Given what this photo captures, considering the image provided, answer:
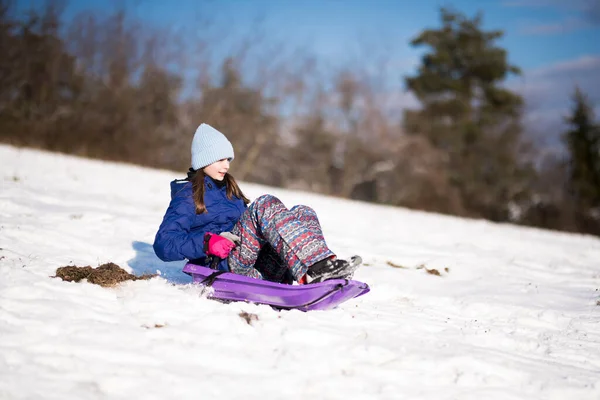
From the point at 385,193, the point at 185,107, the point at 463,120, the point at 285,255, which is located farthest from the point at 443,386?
the point at 463,120

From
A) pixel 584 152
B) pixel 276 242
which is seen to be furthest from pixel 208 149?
pixel 584 152

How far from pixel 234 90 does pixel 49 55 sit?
7.62 m

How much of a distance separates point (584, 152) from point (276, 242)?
21.7m

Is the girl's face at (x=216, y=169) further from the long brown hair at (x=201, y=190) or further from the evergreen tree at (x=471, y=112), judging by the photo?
the evergreen tree at (x=471, y=112)

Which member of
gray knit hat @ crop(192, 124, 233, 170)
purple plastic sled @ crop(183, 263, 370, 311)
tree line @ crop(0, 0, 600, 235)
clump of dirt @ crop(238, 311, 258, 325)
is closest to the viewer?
clump of dirt @ crop(238, 311, 258, 325)

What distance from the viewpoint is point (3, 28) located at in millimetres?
18734

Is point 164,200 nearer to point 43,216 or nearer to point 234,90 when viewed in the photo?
point 43,216

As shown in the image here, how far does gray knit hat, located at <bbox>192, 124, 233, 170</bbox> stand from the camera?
11.8ft

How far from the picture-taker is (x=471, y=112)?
26359 mm

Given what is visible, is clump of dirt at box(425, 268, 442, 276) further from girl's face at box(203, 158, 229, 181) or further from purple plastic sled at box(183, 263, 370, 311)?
girl's face at box(203, 158, 229, 181)

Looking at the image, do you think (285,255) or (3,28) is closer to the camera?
(285,255)

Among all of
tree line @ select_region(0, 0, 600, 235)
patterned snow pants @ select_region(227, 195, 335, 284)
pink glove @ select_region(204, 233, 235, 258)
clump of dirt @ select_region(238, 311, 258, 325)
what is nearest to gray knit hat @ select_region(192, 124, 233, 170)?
patterned snow pants @ select_region(227, 195, 335, 284)

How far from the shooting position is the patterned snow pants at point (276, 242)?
313cm

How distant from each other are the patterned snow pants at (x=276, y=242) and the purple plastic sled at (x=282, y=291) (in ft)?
0.36
